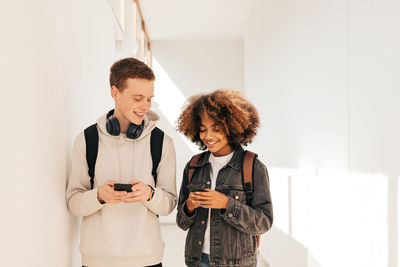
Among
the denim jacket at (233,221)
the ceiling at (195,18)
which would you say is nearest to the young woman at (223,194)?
the denim jacket at (233,221)

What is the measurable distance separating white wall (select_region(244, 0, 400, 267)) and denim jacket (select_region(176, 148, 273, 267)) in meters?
0.80

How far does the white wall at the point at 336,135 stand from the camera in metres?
2.25

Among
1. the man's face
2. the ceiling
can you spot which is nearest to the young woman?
the man's face

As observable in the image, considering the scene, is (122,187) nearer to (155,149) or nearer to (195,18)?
(155,149)

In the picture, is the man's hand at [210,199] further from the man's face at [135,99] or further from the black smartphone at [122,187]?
the man's face at [135,99]

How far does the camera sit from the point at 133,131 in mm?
1869

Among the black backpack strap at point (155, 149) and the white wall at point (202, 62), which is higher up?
the white wall at point (202, 62)

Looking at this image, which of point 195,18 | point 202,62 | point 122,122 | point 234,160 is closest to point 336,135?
point 234,160

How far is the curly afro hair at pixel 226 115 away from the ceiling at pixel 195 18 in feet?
17.5

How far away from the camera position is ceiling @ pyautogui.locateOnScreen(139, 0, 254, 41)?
7.08 metres

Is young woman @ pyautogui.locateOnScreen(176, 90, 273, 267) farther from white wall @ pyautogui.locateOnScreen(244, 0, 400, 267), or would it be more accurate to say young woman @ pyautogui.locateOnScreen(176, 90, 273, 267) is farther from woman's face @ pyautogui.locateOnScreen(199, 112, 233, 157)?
white wall @ pyautogui.locateOnScreen(244, 0, 400, 267)

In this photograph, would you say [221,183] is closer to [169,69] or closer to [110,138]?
[110,138]

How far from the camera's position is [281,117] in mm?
4742

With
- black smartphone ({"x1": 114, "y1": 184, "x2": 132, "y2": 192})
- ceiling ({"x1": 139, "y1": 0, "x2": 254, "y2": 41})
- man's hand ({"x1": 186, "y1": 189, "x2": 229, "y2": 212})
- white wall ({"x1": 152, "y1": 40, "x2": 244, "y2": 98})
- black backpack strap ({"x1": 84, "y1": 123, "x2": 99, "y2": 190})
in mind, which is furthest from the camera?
white wall ({"x1": 152, "y1": 40, "x2": 244, "y2": 98})
